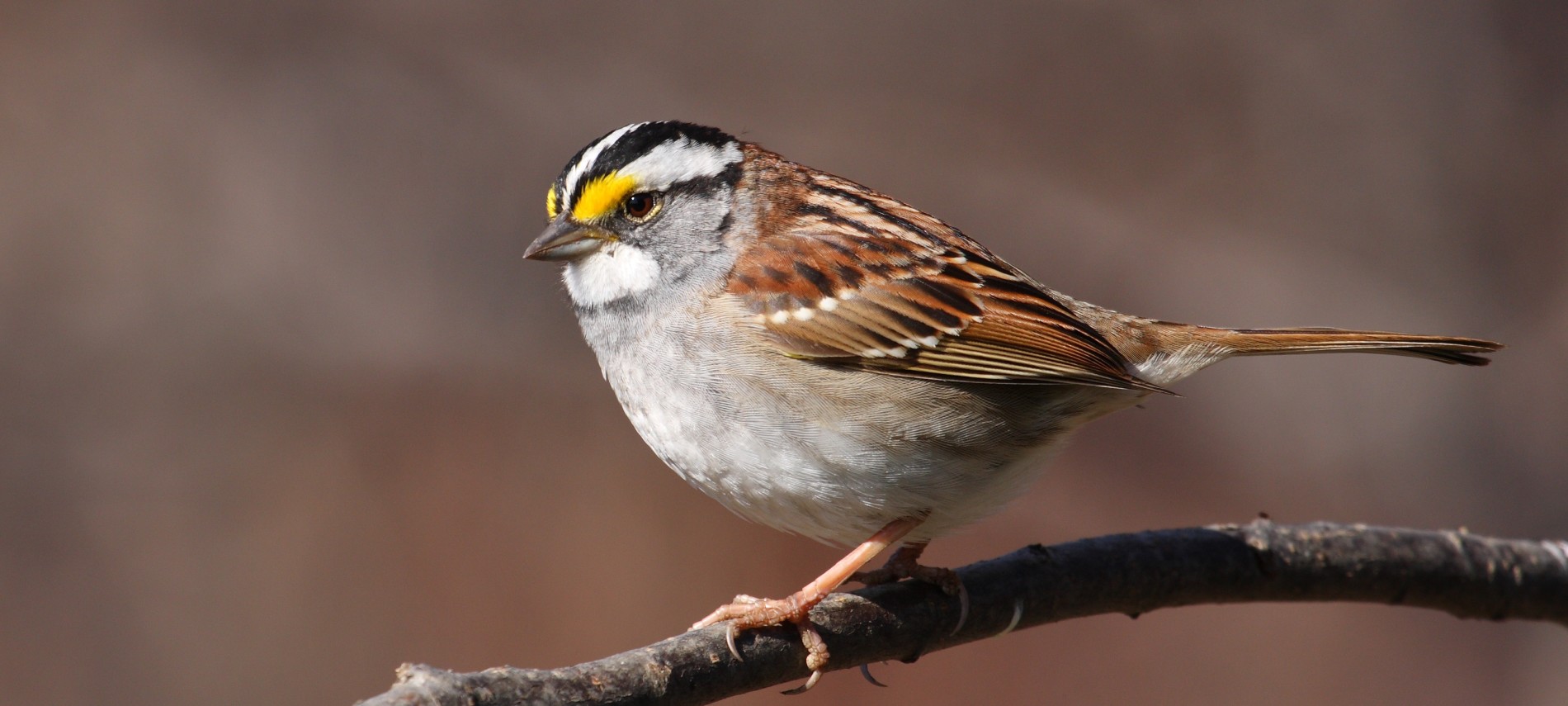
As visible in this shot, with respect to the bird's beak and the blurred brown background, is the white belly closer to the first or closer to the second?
the bird's beak

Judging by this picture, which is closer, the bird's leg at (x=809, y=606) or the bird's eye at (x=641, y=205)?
the bird's leg at (x=809, y=606)

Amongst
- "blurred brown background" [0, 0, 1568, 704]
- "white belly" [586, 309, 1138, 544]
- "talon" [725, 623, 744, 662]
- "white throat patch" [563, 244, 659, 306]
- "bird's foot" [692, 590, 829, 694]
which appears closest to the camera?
"talon" [725, 623, 744, 662]

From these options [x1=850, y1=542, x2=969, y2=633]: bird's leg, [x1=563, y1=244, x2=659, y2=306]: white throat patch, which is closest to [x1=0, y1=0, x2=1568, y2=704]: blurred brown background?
[x1=850, y1=542, x2=969, y2=633]: bird's leg

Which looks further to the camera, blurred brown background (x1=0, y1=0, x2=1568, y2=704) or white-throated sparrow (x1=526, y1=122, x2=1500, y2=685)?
blurred brown background (x1=0, y1=0, x2=1568, y2=704)

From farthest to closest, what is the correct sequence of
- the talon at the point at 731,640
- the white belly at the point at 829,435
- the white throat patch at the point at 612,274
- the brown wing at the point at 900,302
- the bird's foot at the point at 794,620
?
the white throat patch at the point at 612,274
the brown wing at the point at 900,302
the white belly at the point at 829,435
the bird's foot at the point at 794,620
the talon at the point at 731,640

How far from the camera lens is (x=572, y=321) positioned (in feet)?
23.0

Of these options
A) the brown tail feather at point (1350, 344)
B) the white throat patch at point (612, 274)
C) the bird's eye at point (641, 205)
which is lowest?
the brown tail feather at point (1350, 344)

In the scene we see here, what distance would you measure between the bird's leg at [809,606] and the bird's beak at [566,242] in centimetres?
97

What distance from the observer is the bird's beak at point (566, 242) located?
10.1ft

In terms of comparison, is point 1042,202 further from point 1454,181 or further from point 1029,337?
point 1029,337

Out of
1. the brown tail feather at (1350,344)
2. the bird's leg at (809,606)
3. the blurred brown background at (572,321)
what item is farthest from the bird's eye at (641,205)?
the blurred brown background at (572,321)

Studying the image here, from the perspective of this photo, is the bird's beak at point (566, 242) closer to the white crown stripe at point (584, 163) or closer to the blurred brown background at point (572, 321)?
the white crown stripe at point (584, 163)

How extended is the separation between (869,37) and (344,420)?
3919 millimetres

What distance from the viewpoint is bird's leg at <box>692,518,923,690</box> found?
2588mm
